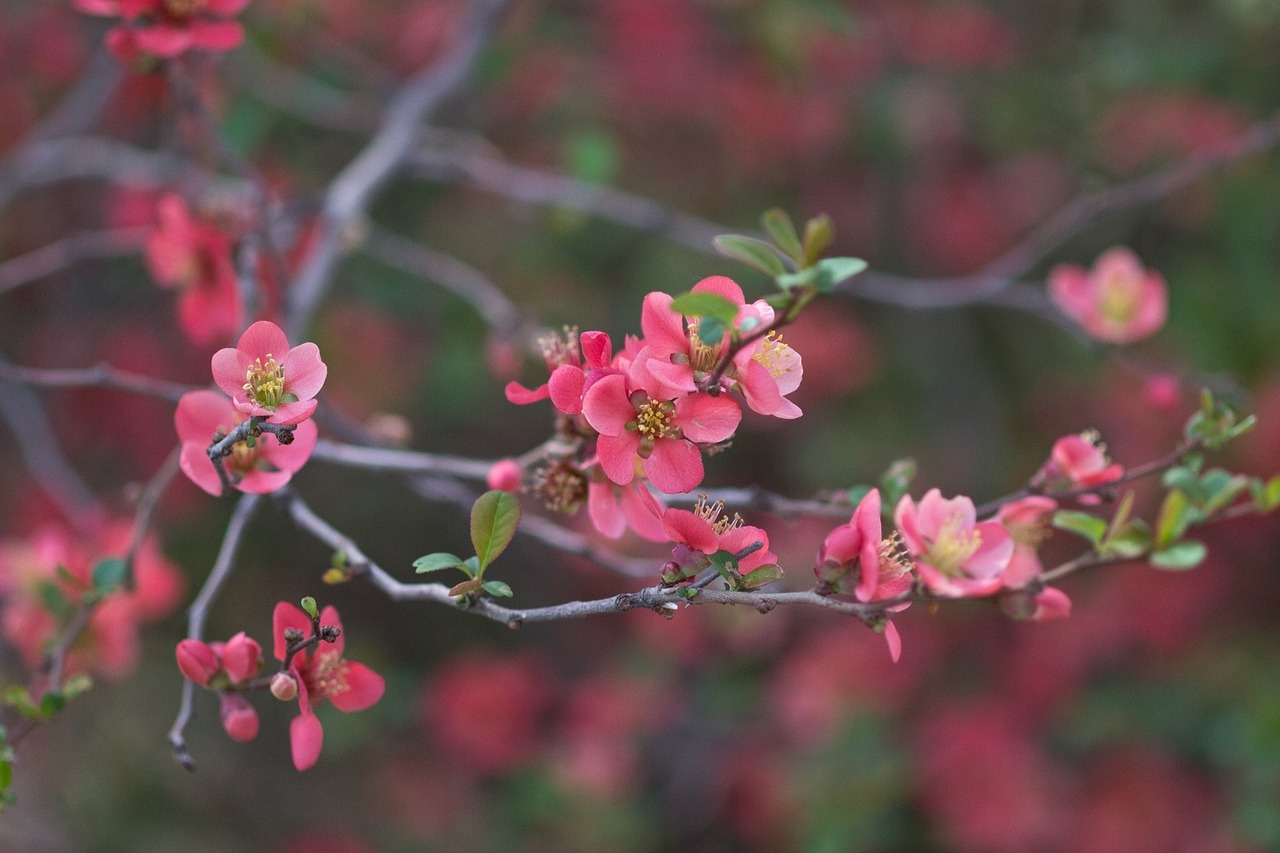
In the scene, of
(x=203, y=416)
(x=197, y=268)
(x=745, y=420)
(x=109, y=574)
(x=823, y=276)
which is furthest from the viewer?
(x=745, y=420)

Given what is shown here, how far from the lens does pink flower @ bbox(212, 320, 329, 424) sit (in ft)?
2.38

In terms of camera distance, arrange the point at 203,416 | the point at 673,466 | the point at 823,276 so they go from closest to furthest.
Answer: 1. the point at 823,276
2. the point at 673,466
3. the point at 203,416

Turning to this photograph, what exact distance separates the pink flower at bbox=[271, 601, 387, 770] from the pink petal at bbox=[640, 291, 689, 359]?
30 centimetres

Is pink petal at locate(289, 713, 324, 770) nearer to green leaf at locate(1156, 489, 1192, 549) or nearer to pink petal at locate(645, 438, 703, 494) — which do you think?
pink petal at locate(645, 438, 703, 494)

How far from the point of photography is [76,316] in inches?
89.9

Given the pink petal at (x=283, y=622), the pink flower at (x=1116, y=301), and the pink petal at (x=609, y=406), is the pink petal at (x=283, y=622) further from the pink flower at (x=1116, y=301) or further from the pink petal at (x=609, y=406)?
the pink flower at (x=1116, y=301)

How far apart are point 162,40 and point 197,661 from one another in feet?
2.01

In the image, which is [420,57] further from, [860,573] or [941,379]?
[860,573]

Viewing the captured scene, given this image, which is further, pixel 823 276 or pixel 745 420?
pixel 745 420

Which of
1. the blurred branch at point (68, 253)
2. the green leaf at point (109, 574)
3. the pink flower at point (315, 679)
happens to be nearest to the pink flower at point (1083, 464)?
the pink flower at point (315, 679)

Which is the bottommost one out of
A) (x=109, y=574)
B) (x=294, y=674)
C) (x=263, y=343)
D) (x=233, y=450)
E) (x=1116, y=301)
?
(x=109, y=574)

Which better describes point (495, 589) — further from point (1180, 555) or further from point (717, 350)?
point (1180, 555)

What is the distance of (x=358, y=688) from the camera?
826mm

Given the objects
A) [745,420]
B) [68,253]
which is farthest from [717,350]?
[745,420]
